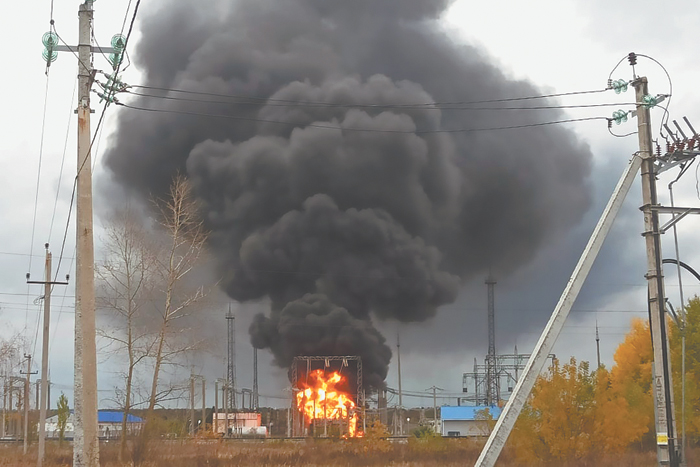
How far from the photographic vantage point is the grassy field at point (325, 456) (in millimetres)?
22688

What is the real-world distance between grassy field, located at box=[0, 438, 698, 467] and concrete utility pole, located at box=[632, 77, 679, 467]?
30.6 feet

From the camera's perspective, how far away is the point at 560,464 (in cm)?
2245

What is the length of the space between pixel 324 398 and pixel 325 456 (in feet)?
67.2

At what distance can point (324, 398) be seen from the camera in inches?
1945

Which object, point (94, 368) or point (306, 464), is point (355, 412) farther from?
point (94, 368)

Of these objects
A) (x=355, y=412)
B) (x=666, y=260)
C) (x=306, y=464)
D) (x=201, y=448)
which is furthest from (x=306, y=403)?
(x=666, y=260)

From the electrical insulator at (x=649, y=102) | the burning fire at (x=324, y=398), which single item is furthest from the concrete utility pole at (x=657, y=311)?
the burning fire at (x=324, y=398)

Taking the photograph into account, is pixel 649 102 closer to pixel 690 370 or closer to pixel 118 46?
pixel 118 46

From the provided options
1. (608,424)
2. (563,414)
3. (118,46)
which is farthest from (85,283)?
(608,424)

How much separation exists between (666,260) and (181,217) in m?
18.0

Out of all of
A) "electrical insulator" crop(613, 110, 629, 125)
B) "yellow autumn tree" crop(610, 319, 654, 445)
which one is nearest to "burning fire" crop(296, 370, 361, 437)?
"yellow autumn tree" crop(610, 319, 654, 445)

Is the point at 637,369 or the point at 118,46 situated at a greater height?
the point at 118,46

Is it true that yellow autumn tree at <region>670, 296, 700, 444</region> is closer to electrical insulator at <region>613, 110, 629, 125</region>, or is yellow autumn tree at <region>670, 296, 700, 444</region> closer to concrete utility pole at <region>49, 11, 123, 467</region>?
electrical insulator at <region>613, 110, 629, 125</region>

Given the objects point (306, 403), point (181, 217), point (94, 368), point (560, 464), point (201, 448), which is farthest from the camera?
point (306, 403)
